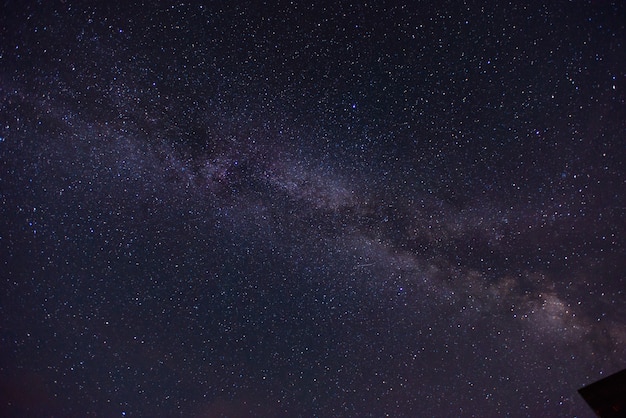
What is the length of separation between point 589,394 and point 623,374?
0.83 m

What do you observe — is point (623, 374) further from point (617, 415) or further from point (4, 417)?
point (4, 417)

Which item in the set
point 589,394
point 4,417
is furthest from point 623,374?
point 4,417

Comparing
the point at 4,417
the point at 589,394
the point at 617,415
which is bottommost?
the point at 617,415

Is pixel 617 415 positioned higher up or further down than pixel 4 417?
further down

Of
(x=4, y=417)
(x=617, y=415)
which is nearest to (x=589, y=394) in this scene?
(x=617, y=415)

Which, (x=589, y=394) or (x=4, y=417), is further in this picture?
(x=4, y=417)

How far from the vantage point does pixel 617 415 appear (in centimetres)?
750

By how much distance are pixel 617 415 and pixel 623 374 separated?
3.06 feet

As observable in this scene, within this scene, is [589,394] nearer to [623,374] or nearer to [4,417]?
[623,374]

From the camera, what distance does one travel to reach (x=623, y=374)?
292 inches

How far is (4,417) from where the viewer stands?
1764 inches

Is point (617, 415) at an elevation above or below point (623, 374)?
below

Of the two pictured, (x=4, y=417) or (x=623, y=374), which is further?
(x=4, y=417)

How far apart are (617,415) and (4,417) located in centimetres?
6379
